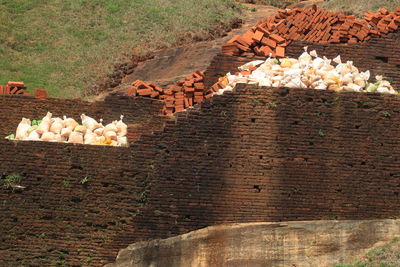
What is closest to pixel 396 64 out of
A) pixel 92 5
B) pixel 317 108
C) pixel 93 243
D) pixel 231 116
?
pixel 317 108

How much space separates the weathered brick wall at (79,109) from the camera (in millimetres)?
17656

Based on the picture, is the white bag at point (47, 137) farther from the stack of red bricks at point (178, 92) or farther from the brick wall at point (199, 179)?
the stack of red bricks at point (178, 92)

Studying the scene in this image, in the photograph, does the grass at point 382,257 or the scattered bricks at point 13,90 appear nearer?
the grass at point 382,257

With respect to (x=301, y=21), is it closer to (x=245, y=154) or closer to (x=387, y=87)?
(x=387, y=87)

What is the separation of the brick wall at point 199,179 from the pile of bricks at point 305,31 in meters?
1.92

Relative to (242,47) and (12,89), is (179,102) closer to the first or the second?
(242,47)

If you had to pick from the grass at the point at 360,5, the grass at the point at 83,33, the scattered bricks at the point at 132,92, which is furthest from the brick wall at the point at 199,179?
the grass at the point at 360,5

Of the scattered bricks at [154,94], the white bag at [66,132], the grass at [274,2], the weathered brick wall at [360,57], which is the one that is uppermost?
the grass at [274,2]

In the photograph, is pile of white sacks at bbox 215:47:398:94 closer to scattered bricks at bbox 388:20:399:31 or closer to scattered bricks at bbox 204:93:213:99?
scattered bricks at bbox 204:93:213:99

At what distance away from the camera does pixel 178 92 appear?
17.8 m

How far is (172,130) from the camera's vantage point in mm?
16547

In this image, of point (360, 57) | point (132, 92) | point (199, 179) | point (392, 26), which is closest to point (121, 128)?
point (132, 92)

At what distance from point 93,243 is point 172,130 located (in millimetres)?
2165

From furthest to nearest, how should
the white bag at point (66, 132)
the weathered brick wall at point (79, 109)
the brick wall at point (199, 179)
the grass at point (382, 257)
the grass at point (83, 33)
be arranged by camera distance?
1. the grass at point (83, 33)
2. the weathered brick wall at point (79, 109)
3. the white bag at point (66, 132)
4. the brick wall at point (199, 179)
5. the grass at point (382, 257)
